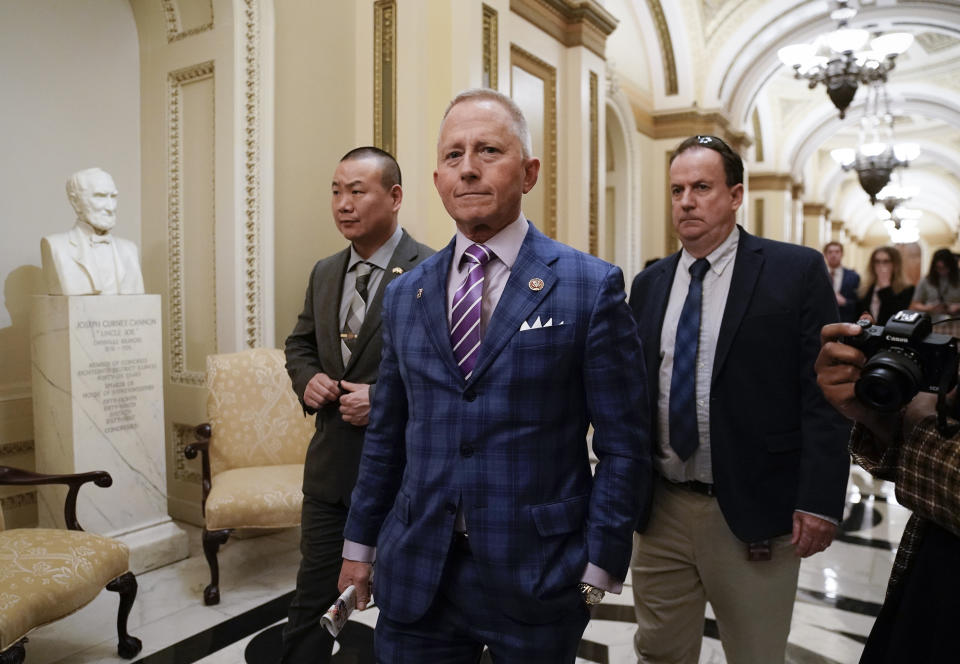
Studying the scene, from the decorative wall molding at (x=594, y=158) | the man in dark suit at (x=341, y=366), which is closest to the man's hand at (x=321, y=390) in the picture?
the man in dark suit at (x=341, y=366)

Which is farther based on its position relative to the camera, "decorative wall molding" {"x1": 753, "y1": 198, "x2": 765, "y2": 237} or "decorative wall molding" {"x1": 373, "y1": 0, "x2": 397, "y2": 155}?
"decorative wall molding" {"x1": 753, "y1": 198, "x2": 765, "y2": 237}

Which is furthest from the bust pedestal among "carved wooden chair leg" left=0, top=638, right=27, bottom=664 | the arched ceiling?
the arched ceiling

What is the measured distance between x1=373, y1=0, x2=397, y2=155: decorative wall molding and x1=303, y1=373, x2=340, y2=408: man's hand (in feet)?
7.72

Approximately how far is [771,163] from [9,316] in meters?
13.4

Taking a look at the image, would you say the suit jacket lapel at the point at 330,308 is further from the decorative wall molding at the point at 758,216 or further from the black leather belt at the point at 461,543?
the decorative wall molding at the point at 758,216

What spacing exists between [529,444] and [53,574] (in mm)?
2069

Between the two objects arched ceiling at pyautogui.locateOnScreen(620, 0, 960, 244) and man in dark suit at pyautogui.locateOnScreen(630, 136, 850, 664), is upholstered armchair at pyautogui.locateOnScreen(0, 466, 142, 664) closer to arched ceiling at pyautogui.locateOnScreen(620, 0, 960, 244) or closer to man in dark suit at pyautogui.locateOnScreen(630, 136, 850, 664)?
man in dark suit at pyautogui.locateOnScreen(630, 136, 850, 664)

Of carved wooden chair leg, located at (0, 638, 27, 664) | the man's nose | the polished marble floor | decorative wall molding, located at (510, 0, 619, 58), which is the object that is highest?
decorative wall molding, located at (510, 0, 619, 58)

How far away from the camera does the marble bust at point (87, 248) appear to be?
3537 mm

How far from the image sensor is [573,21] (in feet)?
18.7

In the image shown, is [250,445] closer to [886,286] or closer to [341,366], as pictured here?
[341,366]

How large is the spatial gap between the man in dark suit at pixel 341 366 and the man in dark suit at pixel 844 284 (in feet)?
18.6

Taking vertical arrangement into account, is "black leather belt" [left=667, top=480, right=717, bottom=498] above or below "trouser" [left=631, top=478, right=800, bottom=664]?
above

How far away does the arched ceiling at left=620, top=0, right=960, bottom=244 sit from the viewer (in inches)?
369
